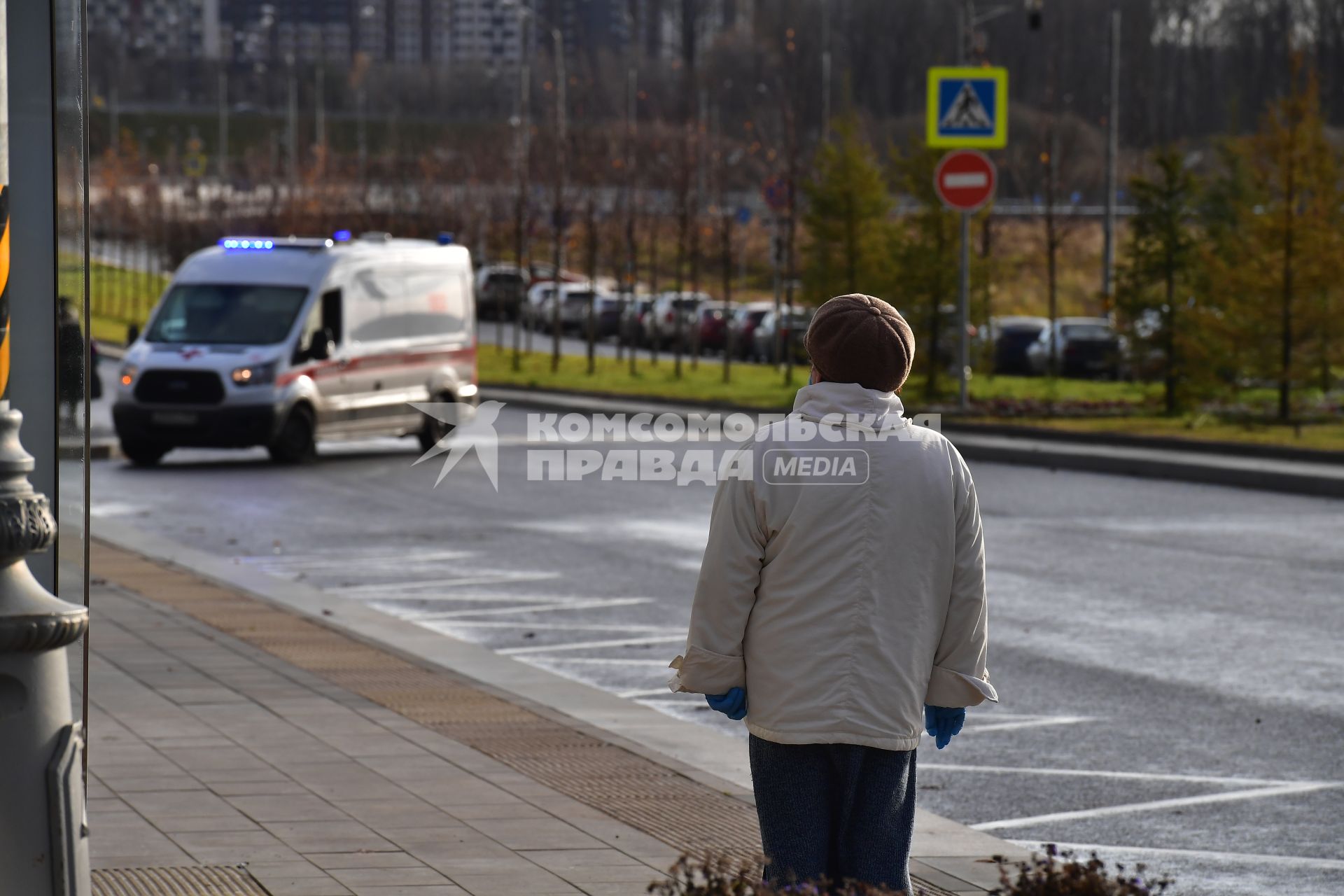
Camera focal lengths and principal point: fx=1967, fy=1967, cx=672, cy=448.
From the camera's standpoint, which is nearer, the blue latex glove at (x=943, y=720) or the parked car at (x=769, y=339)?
the blue latex glove at (x=943, y=720)

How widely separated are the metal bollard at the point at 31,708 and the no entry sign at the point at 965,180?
20952 mm

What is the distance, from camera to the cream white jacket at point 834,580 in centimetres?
383

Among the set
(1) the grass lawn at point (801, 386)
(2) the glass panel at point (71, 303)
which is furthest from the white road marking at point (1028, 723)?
(1) the grass lawn at point (801, 386)

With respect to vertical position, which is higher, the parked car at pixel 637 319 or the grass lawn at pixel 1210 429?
the parked car at pixel 637 319

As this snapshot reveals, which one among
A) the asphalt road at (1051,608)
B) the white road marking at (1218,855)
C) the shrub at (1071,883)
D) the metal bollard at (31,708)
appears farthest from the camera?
the asphalt road at (1051,608)

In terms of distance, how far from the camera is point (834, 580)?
151 inches

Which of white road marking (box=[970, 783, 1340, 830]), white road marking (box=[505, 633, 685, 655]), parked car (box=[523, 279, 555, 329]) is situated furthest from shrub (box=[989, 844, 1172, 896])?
parked car (box=[523, 279, 555, 329])

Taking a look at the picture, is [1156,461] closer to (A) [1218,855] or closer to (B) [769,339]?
(A) [1218,855]

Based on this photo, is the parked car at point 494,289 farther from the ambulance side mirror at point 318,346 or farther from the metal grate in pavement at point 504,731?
the metal grate in pavement at point 504,731

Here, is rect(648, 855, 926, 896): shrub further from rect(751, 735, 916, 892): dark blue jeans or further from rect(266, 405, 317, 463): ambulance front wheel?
rect(266, 405, 317, 463): ambulance front wheel

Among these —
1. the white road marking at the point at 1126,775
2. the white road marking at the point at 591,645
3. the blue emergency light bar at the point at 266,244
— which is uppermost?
the blue emergency light bar at the point at 266,244

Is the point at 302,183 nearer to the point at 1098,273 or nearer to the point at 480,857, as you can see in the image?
the point at 1098,273

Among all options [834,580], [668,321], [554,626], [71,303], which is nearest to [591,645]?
[554,626]

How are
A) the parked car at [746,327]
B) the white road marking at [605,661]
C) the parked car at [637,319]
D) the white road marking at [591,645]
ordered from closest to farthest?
the white road marking at [605,661] → the white road marking at [591,645] → the parked car at [746,327] → the parked car at [637,319]
